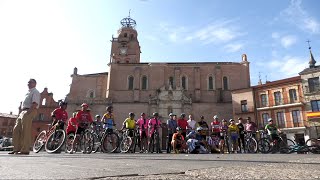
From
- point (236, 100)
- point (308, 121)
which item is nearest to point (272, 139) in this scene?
point (308, 121)

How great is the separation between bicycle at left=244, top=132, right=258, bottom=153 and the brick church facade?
2729cm

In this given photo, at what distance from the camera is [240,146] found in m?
12.4

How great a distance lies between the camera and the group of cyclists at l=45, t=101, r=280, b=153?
33.6 feet

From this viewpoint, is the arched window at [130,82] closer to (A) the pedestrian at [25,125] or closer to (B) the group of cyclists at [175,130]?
(B) the group of cyclists at [175,130]

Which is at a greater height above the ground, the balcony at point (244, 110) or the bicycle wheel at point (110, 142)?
the balcony at point (244, 110)

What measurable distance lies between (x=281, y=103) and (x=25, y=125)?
1396 inches

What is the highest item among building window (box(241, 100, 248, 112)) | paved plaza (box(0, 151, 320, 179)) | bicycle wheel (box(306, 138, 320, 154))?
building window (box(241, 100, 248, 112))

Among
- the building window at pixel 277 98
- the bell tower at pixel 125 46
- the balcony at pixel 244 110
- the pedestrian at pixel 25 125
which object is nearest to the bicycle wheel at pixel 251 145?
the pedestrian at pixel 25 125

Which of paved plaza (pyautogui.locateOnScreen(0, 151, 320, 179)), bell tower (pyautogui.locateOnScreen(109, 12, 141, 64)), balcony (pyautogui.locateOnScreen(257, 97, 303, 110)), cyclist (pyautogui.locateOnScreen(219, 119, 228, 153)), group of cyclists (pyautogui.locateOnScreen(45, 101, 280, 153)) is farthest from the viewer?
bell tower (pyautogui.locateOnScreen(109, 12, 141, 64))

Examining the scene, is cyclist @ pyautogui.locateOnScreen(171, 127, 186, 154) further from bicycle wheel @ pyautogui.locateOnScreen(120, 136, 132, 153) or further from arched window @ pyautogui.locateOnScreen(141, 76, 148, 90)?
arched window @ pyautogui.locateOnScreen(141, 76, 148, 90)

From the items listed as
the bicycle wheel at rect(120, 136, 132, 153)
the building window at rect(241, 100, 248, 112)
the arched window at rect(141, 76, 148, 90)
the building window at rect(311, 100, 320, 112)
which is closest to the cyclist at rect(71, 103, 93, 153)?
the bicycle wheel at rect(120, 136, 132, 153)

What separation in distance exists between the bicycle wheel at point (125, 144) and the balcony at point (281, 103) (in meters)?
30.5

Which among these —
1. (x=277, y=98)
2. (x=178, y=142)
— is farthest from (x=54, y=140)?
(x=277, y=98)

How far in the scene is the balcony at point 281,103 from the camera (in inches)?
1366
